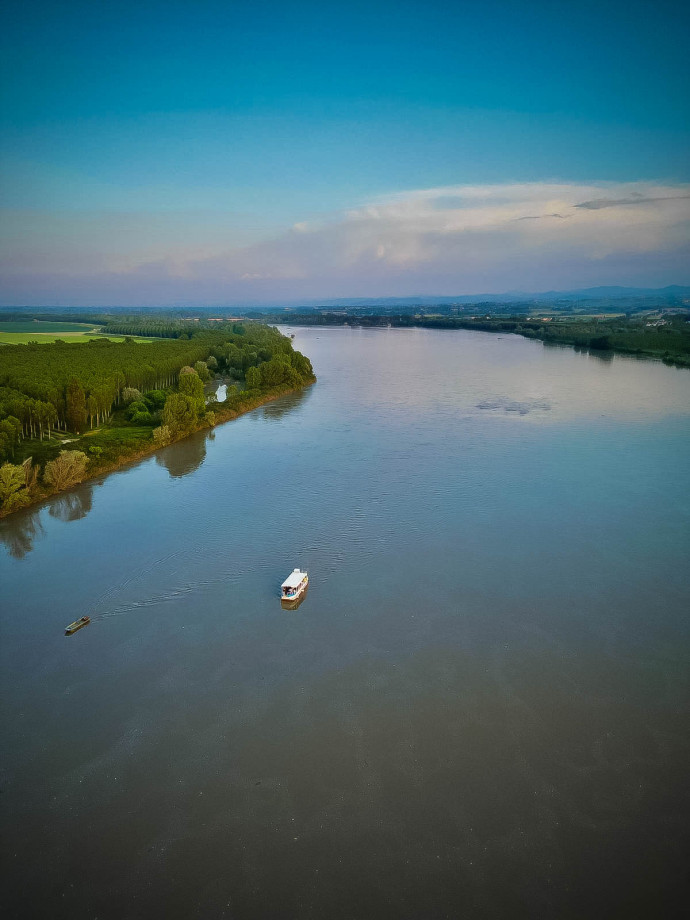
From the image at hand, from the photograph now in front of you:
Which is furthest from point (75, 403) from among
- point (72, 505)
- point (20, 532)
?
point (20, 532)

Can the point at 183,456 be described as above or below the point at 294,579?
below

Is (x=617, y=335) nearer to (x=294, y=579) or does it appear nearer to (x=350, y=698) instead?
(x=294, y=579)

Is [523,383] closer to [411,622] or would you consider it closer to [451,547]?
[451,547]

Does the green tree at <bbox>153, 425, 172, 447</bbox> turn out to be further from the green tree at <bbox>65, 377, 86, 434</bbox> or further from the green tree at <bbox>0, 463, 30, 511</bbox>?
the green tree at <bbox>0, 463, 30, 511</bbox>

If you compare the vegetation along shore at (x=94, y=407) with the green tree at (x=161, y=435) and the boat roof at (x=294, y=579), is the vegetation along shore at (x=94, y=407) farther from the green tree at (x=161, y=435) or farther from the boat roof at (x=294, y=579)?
the boat roof at (x=294, y=579)

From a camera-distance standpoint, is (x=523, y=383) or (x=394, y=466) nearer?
(x=394, y=466)

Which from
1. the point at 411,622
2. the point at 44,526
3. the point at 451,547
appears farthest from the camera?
the point at 44,526

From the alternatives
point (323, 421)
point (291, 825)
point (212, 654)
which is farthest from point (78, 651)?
point (323, 421)
